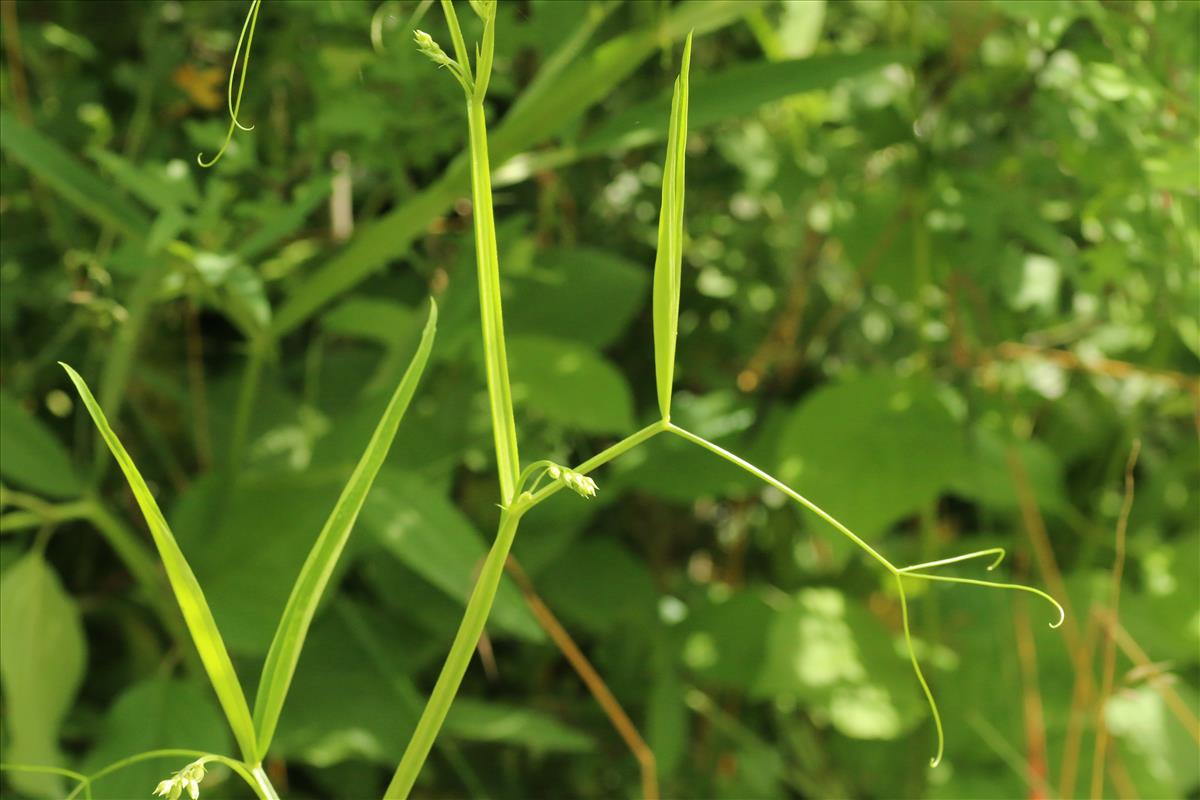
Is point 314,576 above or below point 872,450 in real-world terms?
above

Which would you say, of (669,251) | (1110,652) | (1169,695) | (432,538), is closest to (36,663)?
(432,538)

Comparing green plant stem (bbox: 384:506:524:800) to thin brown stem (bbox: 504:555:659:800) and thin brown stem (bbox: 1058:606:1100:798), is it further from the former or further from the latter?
thin brown stem (bbox: 1058:606:1100:798)

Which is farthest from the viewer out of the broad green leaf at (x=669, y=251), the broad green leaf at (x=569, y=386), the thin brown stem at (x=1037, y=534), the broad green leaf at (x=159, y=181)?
the thin brown stem at (x=1037, y=534)

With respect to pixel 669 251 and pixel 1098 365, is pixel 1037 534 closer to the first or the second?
pixel 1098 365

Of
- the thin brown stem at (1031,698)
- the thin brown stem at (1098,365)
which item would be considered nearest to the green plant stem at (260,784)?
the thin brown stem at (1031,698)

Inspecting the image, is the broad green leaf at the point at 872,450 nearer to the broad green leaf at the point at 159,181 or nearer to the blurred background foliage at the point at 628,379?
A: the blurred background foliage at the point at 628,379

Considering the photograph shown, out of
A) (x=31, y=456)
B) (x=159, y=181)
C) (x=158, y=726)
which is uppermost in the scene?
(x=159, y=181)

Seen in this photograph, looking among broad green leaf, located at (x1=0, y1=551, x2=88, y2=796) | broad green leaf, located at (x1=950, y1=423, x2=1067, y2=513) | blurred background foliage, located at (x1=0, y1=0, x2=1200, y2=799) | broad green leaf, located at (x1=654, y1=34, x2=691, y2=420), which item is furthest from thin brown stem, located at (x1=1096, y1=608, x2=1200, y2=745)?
broad green leaf, located at (x1=0, y1=551, x2=88, y2=796)
